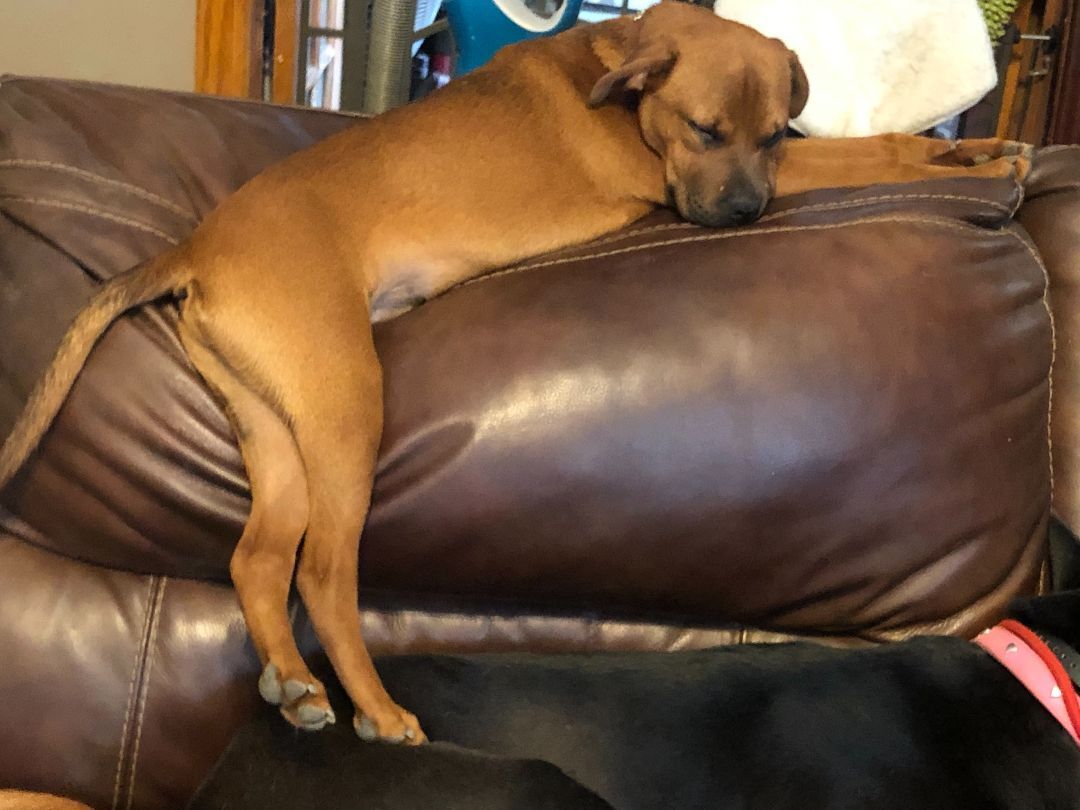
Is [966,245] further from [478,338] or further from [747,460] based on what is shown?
[478,338]

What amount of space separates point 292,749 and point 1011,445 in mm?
956

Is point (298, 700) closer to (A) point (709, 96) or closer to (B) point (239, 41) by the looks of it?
(A) point (709, 96)

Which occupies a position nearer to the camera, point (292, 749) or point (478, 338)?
point (292, 749)

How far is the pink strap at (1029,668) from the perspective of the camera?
1.00m

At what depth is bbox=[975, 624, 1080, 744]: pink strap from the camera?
100 cm

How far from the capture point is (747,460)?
1106 mm

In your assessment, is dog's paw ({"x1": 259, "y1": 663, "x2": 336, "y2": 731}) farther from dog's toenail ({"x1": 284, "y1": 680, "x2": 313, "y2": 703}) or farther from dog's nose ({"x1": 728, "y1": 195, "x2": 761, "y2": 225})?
dog's nose ({"x1": 728, "y1": 195, "x2": 761, "y2": 225})

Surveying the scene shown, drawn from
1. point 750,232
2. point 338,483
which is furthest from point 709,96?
point 338,483

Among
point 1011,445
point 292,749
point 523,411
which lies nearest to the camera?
point 292,749

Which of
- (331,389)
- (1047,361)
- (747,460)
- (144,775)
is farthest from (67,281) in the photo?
(1047,361)

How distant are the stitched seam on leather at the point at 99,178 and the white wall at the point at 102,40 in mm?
847

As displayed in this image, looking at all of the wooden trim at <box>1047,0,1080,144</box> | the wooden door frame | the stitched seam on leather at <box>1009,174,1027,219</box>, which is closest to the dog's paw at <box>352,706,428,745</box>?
the stitched seam on leather at <box>1009,174,1027,219</box>

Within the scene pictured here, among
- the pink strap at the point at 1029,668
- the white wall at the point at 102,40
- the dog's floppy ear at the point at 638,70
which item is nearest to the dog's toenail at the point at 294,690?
the pink strap at the point at 1029,668

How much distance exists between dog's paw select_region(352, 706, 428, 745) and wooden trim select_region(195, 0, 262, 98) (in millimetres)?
1520
